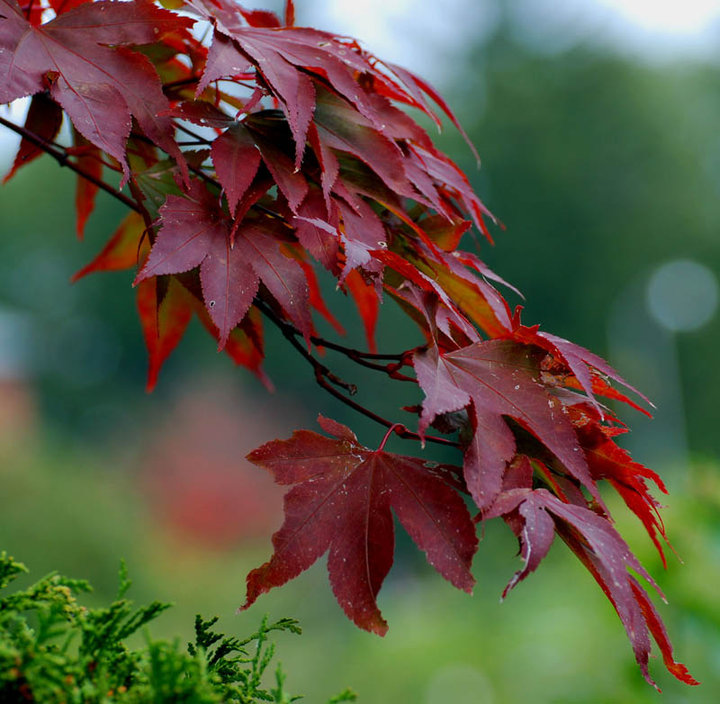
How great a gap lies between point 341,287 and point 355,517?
0.15 metres

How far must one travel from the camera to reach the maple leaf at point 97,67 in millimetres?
500

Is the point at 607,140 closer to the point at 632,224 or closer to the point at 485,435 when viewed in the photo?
the point at 632,224

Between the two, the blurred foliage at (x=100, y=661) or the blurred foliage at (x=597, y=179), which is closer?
the blurred foliage at (x=100, y=661)

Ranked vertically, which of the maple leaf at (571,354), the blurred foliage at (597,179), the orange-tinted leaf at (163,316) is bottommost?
the blurred foliage at (597,179)

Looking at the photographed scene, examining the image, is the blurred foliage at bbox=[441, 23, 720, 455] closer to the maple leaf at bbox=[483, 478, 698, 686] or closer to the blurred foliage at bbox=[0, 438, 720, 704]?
the blurred foliage at bbox=[0, 438, 720, 704]

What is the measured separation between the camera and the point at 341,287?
1.69 ft

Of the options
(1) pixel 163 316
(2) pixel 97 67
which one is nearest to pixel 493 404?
(2) pixel 97 67

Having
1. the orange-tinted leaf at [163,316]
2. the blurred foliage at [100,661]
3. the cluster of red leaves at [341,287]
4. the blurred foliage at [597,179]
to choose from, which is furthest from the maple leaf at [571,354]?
the blurred foliage at [597,179]

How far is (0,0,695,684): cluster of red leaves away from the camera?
477mm

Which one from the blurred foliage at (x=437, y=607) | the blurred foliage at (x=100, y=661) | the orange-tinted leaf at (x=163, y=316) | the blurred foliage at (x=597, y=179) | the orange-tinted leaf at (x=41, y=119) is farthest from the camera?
the blurred foliage at (x=597, y=179)

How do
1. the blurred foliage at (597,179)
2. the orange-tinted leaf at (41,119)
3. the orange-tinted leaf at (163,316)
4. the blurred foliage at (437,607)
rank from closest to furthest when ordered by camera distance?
the orange-tinted leaf at (41,119)
the orange-tinted leaf at (163,316)
the blurred foliage at (437,607)
the blurred foliage at (597,179)

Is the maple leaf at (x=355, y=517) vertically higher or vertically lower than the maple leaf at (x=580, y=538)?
lower

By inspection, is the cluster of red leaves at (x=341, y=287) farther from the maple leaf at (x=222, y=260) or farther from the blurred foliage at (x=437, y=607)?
the blurred foliage at (x=437, y=607)

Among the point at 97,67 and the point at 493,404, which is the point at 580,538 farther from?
the point at 97,67
